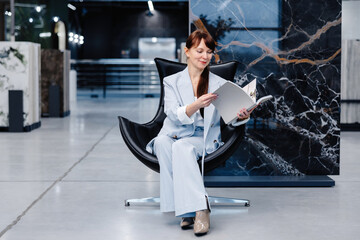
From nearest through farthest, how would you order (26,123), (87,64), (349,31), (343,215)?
(343,215) < (26,123) < (349,31) < (87,64)

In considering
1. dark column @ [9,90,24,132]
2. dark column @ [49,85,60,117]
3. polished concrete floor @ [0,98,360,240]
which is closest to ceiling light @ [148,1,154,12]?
dark column @ [49,85,60,117]

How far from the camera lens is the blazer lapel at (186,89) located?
3371mm

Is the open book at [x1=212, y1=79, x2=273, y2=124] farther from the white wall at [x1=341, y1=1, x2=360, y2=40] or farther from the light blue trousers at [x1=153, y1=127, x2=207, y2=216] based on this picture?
the white wall at [x1=341, y1=1, x2=360, y2=40]

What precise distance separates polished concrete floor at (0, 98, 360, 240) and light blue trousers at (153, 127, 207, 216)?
0.15 m

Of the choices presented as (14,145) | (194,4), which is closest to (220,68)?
(194,4)

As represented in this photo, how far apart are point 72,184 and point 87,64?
15093 mm

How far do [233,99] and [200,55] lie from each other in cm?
32

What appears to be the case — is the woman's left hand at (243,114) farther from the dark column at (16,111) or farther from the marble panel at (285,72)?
the dark column at (16,111)

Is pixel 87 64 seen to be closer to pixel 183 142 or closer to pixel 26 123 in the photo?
pixel 26 123

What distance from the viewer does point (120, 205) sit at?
145 inches

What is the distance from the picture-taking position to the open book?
121 inches

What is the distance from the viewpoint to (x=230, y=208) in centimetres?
359

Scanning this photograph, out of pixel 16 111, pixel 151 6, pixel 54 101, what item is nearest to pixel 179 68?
pixel 16 111

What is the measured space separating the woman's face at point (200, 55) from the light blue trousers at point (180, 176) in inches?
16.8
